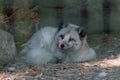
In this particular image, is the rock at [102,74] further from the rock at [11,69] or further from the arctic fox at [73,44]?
the rock at [11,69]

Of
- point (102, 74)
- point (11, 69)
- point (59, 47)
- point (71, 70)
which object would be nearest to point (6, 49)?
point (11, 69)

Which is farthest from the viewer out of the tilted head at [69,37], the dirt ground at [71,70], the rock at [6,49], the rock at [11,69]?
the tilted head at [69,37]

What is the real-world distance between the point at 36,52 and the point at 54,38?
0.27 meters

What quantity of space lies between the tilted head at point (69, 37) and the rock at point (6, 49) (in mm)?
443

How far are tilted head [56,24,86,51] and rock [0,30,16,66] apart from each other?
1.45ft

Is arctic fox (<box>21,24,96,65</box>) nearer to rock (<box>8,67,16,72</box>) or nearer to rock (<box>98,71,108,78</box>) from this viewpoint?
rock (<box>8,67,16,72</box>)

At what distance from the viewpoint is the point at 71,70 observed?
3.69 metres

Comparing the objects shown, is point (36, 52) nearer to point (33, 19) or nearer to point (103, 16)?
point (33, 19)

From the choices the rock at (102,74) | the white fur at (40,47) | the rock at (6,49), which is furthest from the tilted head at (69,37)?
the rock at (102,74)

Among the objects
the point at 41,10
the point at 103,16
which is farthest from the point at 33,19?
the point at 103,16

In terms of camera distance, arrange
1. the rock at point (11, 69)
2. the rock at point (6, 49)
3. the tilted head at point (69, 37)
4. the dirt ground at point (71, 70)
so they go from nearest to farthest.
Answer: the dirt ground at point (71, 70)
the rock at point (11, 69)
the rock at point (6, 49)
the tilted head at point (69, 37)

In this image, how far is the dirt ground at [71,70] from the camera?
348cm

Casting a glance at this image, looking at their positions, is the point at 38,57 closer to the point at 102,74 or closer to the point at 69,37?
the point at 69,37

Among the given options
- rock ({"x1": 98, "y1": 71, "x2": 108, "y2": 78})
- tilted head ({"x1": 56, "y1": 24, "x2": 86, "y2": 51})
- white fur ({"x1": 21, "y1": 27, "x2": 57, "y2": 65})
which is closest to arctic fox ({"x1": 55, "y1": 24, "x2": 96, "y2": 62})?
tilted head ({"x1": 56, "y1": 24, "x2": 86, "y2": 51})
